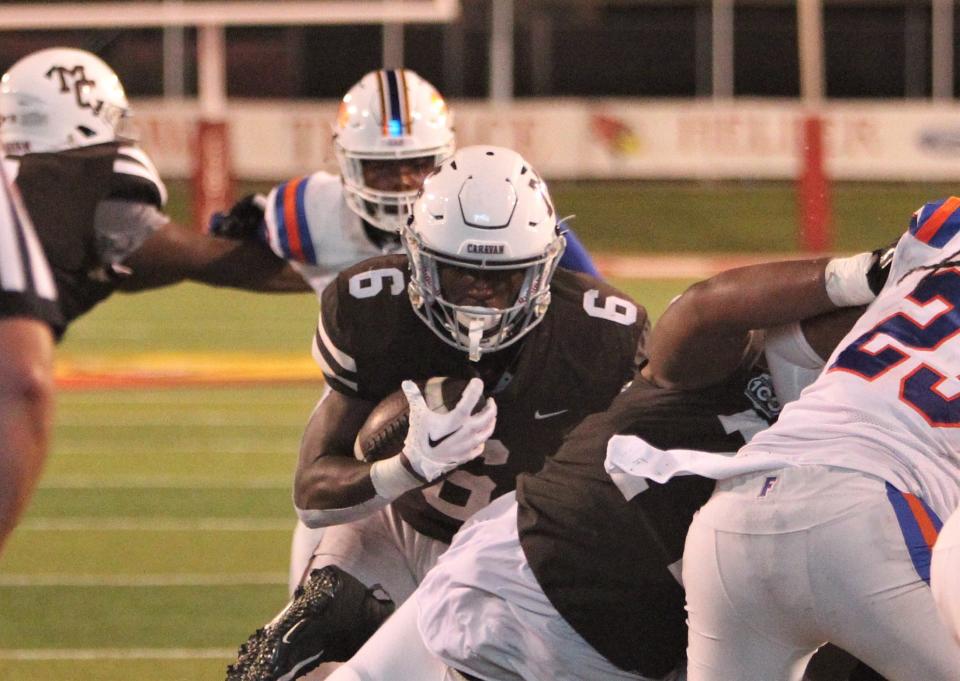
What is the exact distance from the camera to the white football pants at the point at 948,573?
2.15 metres

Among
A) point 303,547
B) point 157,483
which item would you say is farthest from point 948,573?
point 157,483

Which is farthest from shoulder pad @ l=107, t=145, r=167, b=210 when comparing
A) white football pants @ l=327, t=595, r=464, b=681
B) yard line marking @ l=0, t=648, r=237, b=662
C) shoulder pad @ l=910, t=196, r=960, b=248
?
shoulder pad @ l=910, t=196, r=960, b=248

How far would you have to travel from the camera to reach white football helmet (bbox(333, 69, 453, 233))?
165 inches

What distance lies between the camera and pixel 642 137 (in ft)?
50.8

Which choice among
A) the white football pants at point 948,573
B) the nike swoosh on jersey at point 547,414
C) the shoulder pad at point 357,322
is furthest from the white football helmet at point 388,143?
the white football pants at point 948,573

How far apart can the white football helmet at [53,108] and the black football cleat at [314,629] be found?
2218 mm

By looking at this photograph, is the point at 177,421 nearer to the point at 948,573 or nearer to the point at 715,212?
the point at 948,573

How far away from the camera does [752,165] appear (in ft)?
51.2

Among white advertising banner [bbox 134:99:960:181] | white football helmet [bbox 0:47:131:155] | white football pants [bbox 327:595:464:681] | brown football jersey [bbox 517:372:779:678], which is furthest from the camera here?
white advertising banner [bbox 134:99:960:181]

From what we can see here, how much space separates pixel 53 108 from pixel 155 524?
1.55 meters

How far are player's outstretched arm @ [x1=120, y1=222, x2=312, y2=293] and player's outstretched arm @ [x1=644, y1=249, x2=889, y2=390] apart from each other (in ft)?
7.28

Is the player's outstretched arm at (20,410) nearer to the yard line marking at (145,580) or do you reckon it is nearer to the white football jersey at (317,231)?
the white football jersey at (317,231)

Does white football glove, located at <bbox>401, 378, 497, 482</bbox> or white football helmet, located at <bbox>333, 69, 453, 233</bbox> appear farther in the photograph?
white football helmet, located at <bbox>333, 69, 453, 233</bbox>

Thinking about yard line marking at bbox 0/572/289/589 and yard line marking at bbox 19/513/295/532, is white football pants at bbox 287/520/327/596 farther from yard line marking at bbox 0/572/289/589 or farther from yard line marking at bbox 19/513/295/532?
yard line marking at bbox 19/513/295/532
